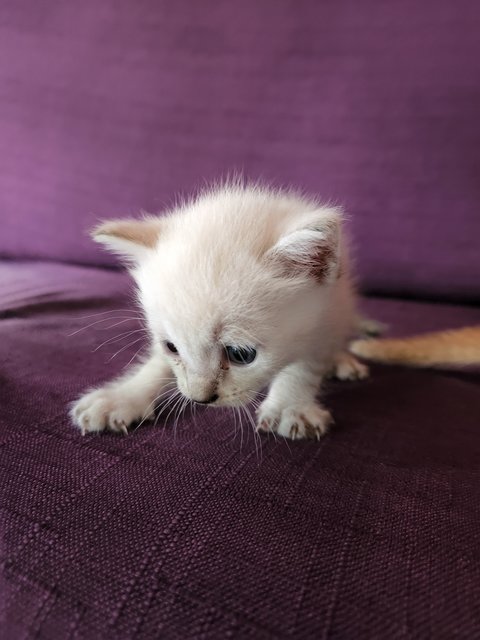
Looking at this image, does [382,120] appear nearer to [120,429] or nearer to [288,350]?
[288,350]

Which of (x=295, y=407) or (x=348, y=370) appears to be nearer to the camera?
(x=295, y=407)

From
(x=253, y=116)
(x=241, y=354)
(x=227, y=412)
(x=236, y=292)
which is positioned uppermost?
(x=253, y=116)

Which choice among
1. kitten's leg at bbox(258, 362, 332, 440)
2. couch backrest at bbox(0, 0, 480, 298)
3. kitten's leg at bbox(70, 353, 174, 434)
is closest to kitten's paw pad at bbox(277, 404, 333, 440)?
kitten's leg at bbox(258, 362, 332, 440)

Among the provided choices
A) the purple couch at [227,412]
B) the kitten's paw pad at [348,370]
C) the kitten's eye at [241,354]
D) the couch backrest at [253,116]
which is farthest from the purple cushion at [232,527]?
the couch backrest at [253,116]

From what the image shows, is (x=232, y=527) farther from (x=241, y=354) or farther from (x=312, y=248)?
(x=312, y=248)

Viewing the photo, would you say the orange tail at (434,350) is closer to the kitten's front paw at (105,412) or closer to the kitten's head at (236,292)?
→ the kitten's head at (236,292)

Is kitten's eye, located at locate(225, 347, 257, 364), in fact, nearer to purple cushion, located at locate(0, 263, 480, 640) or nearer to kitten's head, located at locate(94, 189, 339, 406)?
kitten's head, located at locate(94, 189, 339, 406)

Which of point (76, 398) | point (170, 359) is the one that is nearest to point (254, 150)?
point (170, 359)

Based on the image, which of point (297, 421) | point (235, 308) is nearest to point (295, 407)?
point (297, 421)
